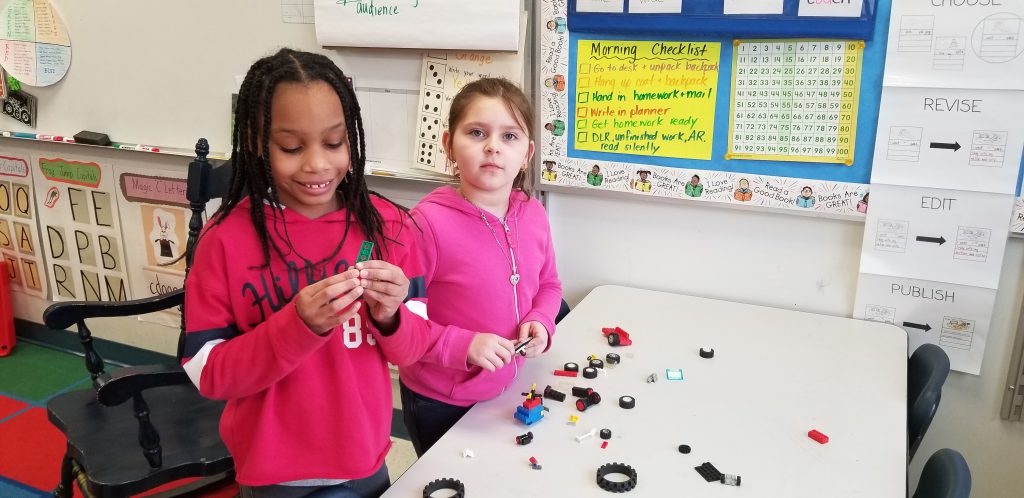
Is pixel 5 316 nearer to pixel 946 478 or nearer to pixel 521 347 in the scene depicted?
pixel 521 347

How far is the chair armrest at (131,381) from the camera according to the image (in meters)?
1.30

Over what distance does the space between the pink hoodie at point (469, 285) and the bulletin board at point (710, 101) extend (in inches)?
20.3

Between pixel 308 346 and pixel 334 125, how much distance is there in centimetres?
31

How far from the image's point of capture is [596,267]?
1977mm

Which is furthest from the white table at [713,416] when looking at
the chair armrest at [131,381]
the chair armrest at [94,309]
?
the chair armrest at [94,309]

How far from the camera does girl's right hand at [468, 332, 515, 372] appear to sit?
1209 mm

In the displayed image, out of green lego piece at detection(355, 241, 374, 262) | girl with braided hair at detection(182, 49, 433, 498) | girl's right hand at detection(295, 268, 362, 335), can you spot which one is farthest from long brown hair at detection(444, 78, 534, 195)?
girl's right hand at detection(295, 268, 362, 335)

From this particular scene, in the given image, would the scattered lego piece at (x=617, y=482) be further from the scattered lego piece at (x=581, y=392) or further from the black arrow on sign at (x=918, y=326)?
the black arrow on sign at (x=918, y=326)

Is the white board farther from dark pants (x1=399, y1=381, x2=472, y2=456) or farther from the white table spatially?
dark pants (x1=399, y1=381, x2=472, y2=456)

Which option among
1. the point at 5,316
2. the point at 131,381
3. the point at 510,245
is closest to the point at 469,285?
the point at 510,245

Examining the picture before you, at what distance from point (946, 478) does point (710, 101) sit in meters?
0.99

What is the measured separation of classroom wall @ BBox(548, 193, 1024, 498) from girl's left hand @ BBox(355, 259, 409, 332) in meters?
0.88

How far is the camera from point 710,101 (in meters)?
1.70

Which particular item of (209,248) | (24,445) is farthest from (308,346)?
(24,445)
